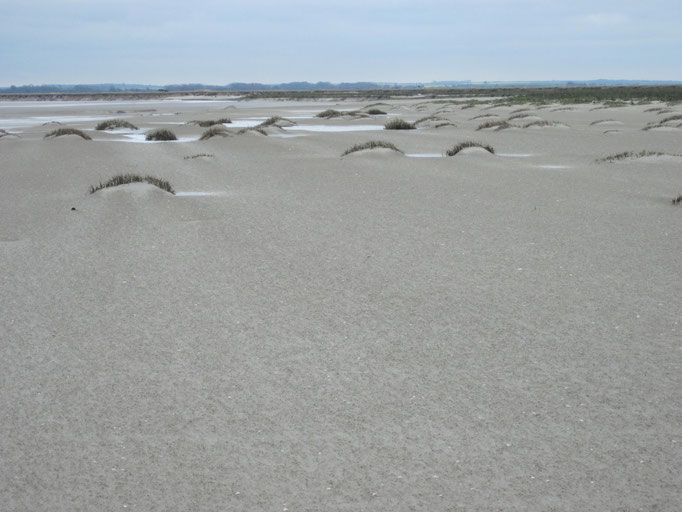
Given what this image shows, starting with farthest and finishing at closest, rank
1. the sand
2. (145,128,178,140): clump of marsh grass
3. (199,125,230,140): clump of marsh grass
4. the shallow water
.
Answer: (145,128,178,140): clump of marsh grass < (199,125,230,140): clump of marsh grass < the shallow water < the sand

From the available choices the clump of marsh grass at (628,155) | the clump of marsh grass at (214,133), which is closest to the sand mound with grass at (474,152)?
the clump of marsh grass at (628,155)

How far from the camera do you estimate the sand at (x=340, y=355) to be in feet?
9.32

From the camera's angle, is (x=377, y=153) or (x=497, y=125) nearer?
(x=377, y=153)

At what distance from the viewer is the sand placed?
284 cm

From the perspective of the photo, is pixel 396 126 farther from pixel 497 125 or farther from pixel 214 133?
pixel 214 133

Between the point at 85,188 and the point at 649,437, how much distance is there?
28.5ft

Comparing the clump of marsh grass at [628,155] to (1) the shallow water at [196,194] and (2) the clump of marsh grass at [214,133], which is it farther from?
(2) the clump of marsh grass at [214,133]

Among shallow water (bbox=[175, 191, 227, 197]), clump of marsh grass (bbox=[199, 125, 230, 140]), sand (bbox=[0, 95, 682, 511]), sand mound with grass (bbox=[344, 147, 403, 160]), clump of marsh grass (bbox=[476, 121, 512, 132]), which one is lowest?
sand (bbox=[0, 95, 682, 511])

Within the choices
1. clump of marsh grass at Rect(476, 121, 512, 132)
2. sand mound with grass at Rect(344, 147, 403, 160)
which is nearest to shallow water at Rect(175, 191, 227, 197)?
sand mound with grass at Rect(344, 147, 403, 160)

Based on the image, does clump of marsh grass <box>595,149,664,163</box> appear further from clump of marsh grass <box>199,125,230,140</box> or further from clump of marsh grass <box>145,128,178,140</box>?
clump of marsh grass <box>145,128,178,140</box>

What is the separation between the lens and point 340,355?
13.4ft

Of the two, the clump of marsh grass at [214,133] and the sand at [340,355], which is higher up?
the clump of marsh grass at [214,133]

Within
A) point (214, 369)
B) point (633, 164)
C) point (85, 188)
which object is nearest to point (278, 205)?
point (85, 188)

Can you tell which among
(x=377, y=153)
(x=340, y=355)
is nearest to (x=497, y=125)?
(x=377, y=153)
